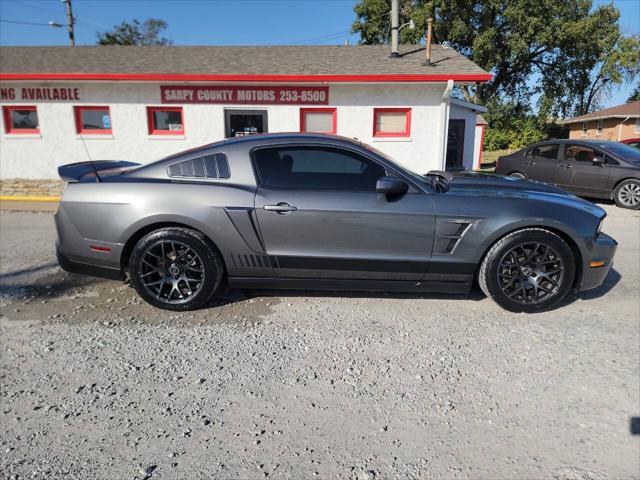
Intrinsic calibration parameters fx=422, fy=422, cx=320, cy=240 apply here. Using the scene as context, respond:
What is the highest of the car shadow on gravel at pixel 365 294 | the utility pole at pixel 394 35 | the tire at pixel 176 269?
the utility pole at pixel 394 35

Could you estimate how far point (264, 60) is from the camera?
470 inches

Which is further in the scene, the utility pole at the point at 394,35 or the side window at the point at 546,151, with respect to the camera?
the utility pole at the point at 394,35

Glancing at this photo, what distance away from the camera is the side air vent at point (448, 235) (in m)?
3.57

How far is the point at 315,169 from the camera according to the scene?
374 cm

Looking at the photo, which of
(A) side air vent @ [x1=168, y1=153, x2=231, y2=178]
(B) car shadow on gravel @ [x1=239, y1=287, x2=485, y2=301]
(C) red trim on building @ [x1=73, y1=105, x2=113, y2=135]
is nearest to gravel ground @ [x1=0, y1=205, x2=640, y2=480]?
(B) car shadow on gravel @ [x1=239, y1=287, x2=485, y2=301]

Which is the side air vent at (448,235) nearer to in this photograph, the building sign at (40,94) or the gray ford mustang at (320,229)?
the gray ford mustang at (320,229)

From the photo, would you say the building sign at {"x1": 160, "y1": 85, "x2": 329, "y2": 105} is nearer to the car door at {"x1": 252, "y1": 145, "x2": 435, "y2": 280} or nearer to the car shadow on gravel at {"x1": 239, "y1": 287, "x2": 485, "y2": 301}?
the car door at {"x1": 252, "y1": 145, "x2": 435, "y2": 280}

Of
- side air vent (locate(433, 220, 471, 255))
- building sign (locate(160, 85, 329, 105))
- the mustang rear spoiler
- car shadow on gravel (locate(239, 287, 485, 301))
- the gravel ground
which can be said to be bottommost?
the gravel ground

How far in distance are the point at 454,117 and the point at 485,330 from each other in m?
13.2

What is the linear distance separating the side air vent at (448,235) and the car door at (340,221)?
6 cm

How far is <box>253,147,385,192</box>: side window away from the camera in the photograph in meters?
3.67

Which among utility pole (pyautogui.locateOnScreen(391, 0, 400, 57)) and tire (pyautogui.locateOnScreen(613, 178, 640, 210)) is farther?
utility pole (pyautogui.locateOnScreen(391, 0, 400, 57))

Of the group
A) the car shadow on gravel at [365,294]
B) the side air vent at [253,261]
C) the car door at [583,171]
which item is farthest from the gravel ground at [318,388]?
the car door at [583,171]

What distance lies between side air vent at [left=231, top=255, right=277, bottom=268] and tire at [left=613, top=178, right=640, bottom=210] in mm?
8638
